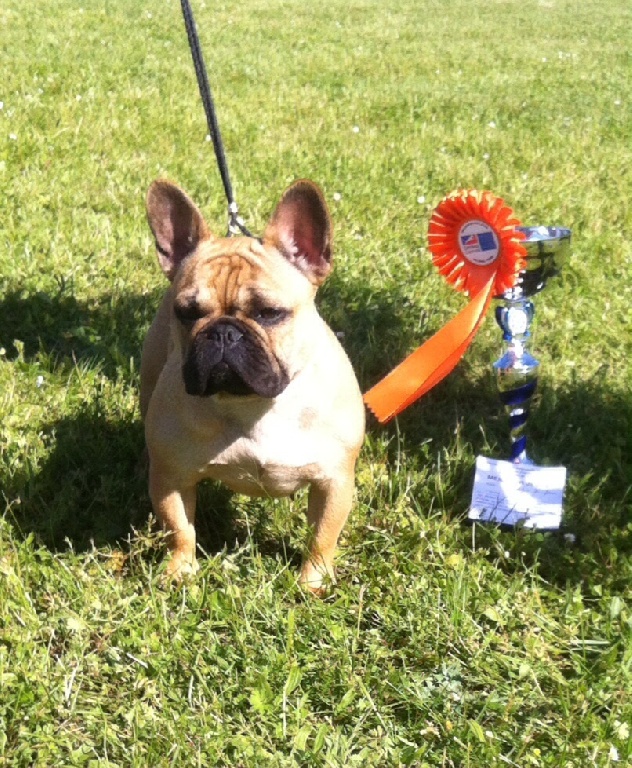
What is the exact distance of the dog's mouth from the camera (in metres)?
2.29

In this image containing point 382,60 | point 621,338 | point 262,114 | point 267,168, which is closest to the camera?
point 621,338

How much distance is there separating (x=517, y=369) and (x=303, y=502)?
884 mm

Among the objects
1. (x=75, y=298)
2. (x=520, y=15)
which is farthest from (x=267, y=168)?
(x=520, y=15)

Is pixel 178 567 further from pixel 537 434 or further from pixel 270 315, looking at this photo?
pixel 537 434

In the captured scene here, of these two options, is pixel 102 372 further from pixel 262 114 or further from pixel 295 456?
pixel 262 114

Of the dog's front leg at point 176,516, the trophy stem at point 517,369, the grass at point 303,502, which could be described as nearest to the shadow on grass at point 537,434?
the grass at point 303,502

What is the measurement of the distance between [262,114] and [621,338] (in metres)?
3.87

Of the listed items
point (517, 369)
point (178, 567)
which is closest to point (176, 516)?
point (178, 567)

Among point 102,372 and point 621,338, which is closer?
point 102,372

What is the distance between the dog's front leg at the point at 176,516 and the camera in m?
2.57

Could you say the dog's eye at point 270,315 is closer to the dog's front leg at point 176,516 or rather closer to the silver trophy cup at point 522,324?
the dog's front leg at point 176,516

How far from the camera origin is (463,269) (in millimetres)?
3053

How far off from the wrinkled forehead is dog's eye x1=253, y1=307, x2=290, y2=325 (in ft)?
0.09

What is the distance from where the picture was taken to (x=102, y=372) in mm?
3664
